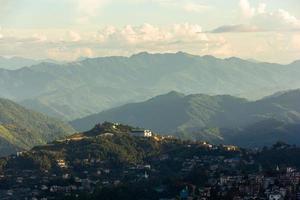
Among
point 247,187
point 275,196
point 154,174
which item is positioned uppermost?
point 154,174

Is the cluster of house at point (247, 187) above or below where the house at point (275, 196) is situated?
above

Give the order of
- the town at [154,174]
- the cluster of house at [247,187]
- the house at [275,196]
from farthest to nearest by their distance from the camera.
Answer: the town at [154,174] → the cluster of house at [247,187] → the house at [275,196]

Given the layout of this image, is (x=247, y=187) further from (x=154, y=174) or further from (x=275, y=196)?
(x=154, y=174)

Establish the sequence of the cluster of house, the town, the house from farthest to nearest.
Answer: the town
the cluster of house
the house

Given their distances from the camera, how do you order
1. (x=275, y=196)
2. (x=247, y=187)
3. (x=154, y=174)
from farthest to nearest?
(x=154, y=174)
(x=247, y=187)
(x=275, y=196)

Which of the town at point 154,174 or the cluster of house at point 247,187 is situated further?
the town at point 154,174

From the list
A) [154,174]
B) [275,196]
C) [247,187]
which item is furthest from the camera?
[154,174]

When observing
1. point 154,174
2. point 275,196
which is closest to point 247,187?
point 275,196

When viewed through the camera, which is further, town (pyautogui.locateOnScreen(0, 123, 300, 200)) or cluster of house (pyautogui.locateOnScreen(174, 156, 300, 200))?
town (pyautogui.locateOnScreen(0, 123, 300, 200))

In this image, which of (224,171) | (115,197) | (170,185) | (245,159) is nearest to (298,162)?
(245,159)

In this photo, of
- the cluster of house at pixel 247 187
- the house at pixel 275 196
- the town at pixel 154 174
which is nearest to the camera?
the house at pixel 275 196

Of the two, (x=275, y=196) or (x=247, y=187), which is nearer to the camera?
(x=275, y=196)
